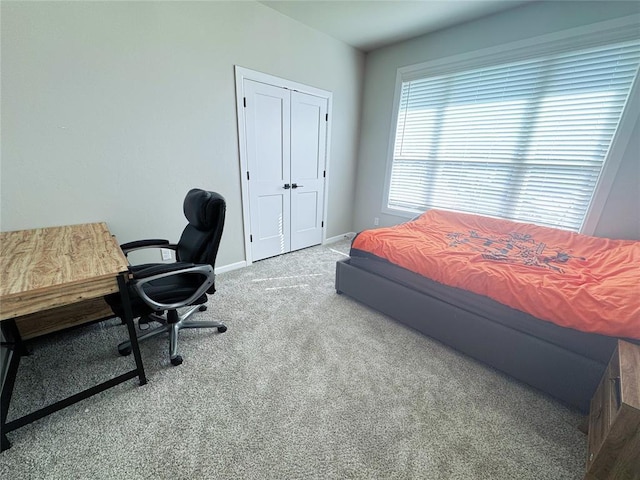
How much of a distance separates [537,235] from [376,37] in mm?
2888

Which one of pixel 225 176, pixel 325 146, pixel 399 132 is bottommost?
pixel 225 176

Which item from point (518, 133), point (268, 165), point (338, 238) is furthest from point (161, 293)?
point (518, 133)

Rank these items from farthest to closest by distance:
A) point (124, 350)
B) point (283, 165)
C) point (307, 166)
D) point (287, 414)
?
point (307, 166) < point (283, 165) < point (124, 350) < point (287, 414)

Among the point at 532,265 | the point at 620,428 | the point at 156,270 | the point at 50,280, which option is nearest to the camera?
the point at 620,428

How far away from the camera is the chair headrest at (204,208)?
1628mm

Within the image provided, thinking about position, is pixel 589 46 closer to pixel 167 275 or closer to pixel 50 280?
pixel 167 275

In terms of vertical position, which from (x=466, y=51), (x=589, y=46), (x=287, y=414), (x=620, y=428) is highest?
(x=466, y=51)

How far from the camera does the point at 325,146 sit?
357 centimetres

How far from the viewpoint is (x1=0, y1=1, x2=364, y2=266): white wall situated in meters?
1.68

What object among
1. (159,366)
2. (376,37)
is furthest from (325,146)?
(159,366)

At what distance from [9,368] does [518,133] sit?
14.5ft

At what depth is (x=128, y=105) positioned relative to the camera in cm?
204

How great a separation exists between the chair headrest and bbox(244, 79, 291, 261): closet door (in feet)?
3.80

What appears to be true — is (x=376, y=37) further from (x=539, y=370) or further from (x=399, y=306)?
(x=539, y=370)
